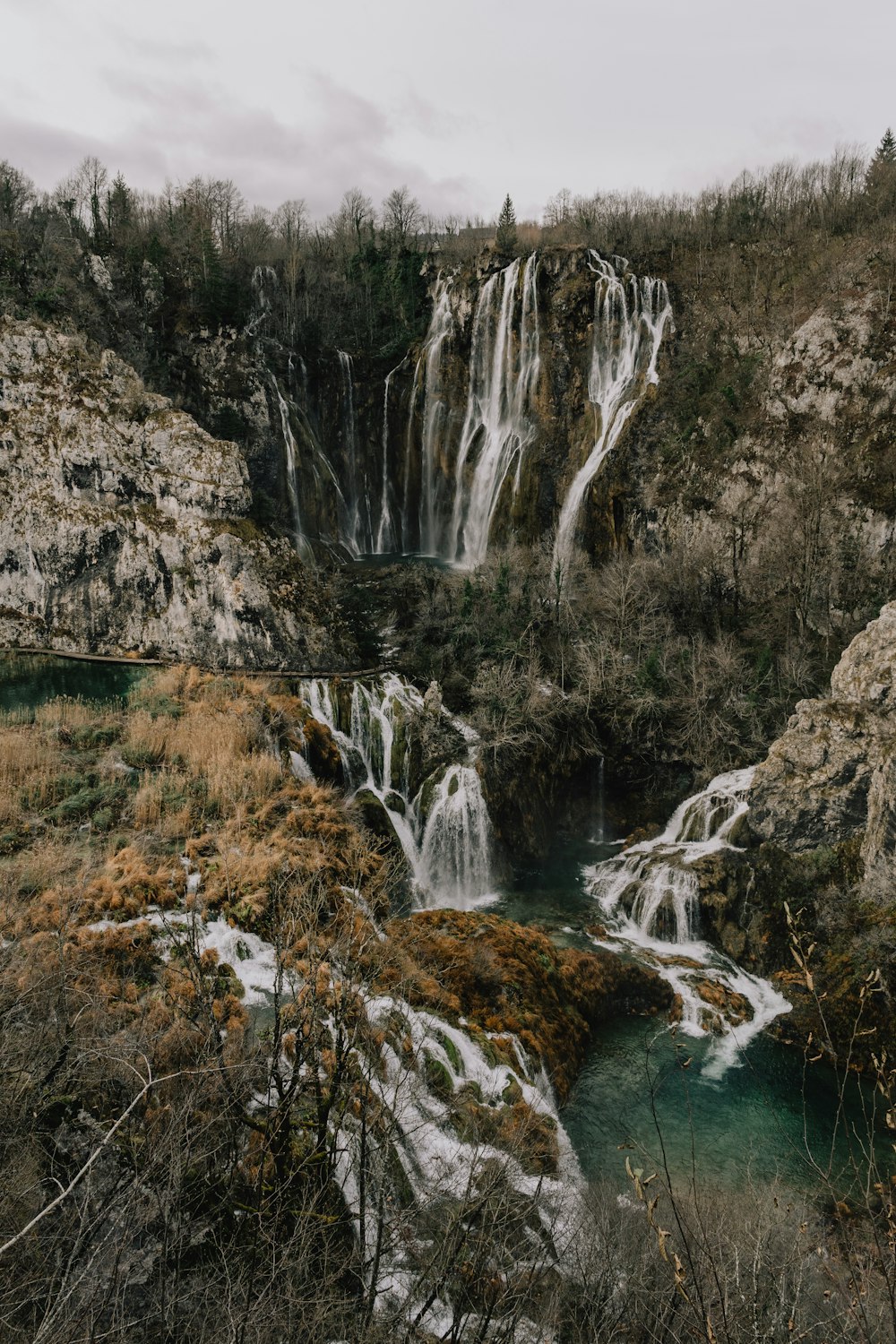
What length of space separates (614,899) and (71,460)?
25.0 m

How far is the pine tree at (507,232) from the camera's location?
1740 inches

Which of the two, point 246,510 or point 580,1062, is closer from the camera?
point 580,1062

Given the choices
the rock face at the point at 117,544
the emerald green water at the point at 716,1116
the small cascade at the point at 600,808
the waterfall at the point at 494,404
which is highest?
the waterfall at the point at 494,404

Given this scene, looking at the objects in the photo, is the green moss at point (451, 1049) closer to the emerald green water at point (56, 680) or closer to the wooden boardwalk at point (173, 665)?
the wooden boardwalk at point (173, 665)

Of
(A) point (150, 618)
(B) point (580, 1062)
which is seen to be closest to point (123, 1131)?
(B) point (580, 1062)

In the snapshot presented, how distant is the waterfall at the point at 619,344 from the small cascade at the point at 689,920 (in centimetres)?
1854

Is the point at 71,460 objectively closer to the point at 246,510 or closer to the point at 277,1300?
the point at 246,510

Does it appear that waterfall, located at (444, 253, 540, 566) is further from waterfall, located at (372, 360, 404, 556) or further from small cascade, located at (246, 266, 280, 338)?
small cascade, located at (246, 266, 280, 338)

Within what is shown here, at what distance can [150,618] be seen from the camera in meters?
25.7

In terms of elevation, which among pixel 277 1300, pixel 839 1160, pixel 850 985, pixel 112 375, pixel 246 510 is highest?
pixel 112 375

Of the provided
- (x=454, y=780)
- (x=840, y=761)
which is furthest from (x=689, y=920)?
(x=454, y=780)

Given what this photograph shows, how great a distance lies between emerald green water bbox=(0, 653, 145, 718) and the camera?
21.3 metres

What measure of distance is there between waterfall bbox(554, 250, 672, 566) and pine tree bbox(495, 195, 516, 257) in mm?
8291

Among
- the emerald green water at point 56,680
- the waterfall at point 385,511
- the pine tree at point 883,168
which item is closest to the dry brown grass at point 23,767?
the emerald green water at point 56,680
